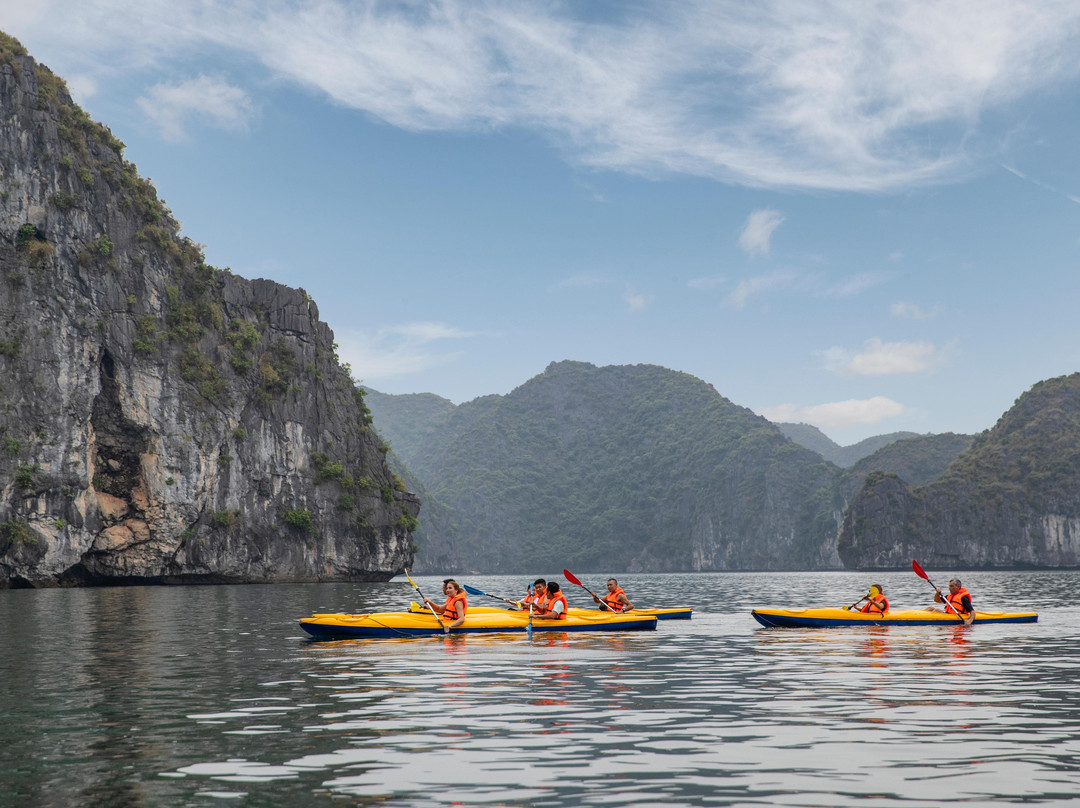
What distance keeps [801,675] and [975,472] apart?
188433 mm

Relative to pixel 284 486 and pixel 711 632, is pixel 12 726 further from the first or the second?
pixel 284 486

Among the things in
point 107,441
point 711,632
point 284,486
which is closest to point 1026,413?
point 284,486

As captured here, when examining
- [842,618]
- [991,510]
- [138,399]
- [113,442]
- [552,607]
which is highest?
[138,399]

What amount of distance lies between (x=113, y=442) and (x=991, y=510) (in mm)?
159067

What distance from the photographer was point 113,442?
75.2m

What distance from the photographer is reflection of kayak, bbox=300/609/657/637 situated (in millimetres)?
25172

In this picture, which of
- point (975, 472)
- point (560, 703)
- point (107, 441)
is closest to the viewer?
point (560, 703)

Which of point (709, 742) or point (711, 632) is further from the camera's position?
point (711, 632)

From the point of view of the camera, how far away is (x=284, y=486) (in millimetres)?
91000

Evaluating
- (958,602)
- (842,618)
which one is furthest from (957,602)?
(842,618)

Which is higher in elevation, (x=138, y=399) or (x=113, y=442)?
(x=138, y=399)

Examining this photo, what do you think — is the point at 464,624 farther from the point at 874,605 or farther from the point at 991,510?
the point at 991,510

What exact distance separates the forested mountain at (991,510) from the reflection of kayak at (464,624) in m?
170

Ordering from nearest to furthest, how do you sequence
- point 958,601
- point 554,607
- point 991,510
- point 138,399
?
point 554,607 < point 958,601 < point 138,399 < point 991,510
